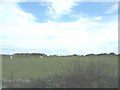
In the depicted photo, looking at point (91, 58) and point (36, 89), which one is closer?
point (36, 89)

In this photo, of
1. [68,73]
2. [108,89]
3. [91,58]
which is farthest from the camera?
[91,58]

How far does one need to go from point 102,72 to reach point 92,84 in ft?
2.16

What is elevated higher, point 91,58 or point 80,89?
point 91,58

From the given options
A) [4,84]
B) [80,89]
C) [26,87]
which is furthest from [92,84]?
[4,84]

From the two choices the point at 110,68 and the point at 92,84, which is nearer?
the point at 92,84

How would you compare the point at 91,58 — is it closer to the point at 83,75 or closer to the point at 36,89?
the point at 83,75

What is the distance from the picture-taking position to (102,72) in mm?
11422

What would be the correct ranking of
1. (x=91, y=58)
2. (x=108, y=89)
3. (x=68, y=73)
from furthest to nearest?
1. (x=91, y=58)
2. (x=68, y=73)
3. (x=108, y=89)

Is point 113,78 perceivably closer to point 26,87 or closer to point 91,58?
point 91,58

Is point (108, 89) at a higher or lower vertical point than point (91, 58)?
lower

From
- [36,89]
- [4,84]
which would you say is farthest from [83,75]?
[4,84]

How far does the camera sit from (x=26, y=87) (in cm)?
1130

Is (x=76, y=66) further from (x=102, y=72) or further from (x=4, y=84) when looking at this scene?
(x=4, y=84)

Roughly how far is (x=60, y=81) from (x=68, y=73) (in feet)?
1.21
